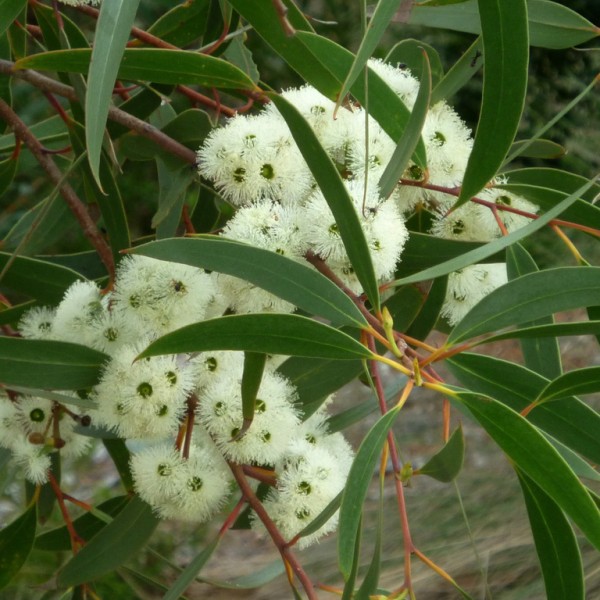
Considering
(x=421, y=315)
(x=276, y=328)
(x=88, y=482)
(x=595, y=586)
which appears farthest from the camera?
(x=88, y=482)

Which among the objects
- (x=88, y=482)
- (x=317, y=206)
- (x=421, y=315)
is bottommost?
(x=88, y=482)

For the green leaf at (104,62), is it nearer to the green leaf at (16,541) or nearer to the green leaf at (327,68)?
the green leaf at (327,68)

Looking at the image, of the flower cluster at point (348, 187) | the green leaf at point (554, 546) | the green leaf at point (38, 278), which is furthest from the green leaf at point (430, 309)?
the green leaf at point (38, 278)

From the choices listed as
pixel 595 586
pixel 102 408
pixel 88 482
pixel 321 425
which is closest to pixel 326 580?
pixel 595 586

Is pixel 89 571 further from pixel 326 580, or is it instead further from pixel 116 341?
pixel 326 580

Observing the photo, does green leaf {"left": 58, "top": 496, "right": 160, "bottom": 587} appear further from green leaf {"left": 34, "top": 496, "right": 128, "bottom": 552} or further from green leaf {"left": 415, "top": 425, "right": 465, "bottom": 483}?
green leaf {"left": 415, "top": 425, "right": 465, "bottom": 483}

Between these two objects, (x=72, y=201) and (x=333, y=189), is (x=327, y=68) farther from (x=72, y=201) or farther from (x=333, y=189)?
(x=72, y=201)
